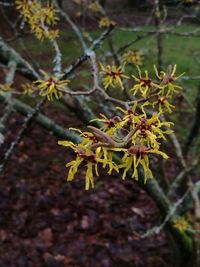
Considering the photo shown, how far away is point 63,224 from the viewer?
16.7 feet

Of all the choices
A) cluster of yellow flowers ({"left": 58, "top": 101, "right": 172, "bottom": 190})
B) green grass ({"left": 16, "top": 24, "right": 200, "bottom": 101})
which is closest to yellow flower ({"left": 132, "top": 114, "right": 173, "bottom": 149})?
cluster of yellow flowers ({"left": 58, "top": 101, "right": 172, "bottom": 190})

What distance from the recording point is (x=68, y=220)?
16.9 ft

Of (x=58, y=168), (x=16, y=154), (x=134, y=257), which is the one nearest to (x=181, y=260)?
(x=134, y=257)

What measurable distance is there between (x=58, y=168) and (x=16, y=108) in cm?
345

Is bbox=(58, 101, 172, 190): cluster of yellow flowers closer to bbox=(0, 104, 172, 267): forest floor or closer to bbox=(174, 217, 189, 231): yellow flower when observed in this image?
bbox=(174, 217, 189, 231): yellow flower

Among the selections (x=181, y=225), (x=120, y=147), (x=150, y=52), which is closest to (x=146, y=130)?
(x=120, y=147)

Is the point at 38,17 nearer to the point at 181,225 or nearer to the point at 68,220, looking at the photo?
the point at 181,225

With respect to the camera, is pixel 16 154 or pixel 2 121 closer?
pixel 2 121

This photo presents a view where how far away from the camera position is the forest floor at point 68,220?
15.0 ft

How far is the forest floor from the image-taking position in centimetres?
459

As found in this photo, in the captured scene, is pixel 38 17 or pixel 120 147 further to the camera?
pixel 38 17

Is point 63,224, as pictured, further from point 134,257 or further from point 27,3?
point 27,3

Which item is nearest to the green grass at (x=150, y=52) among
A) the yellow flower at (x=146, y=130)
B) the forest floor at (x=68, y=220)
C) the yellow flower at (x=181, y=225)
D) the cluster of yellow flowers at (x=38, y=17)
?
the forest floor at (x=68, y=220)

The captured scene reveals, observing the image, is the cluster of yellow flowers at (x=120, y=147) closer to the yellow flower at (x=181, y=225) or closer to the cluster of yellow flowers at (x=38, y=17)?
the cluster of yellow flowers at (x=38, y=17)
